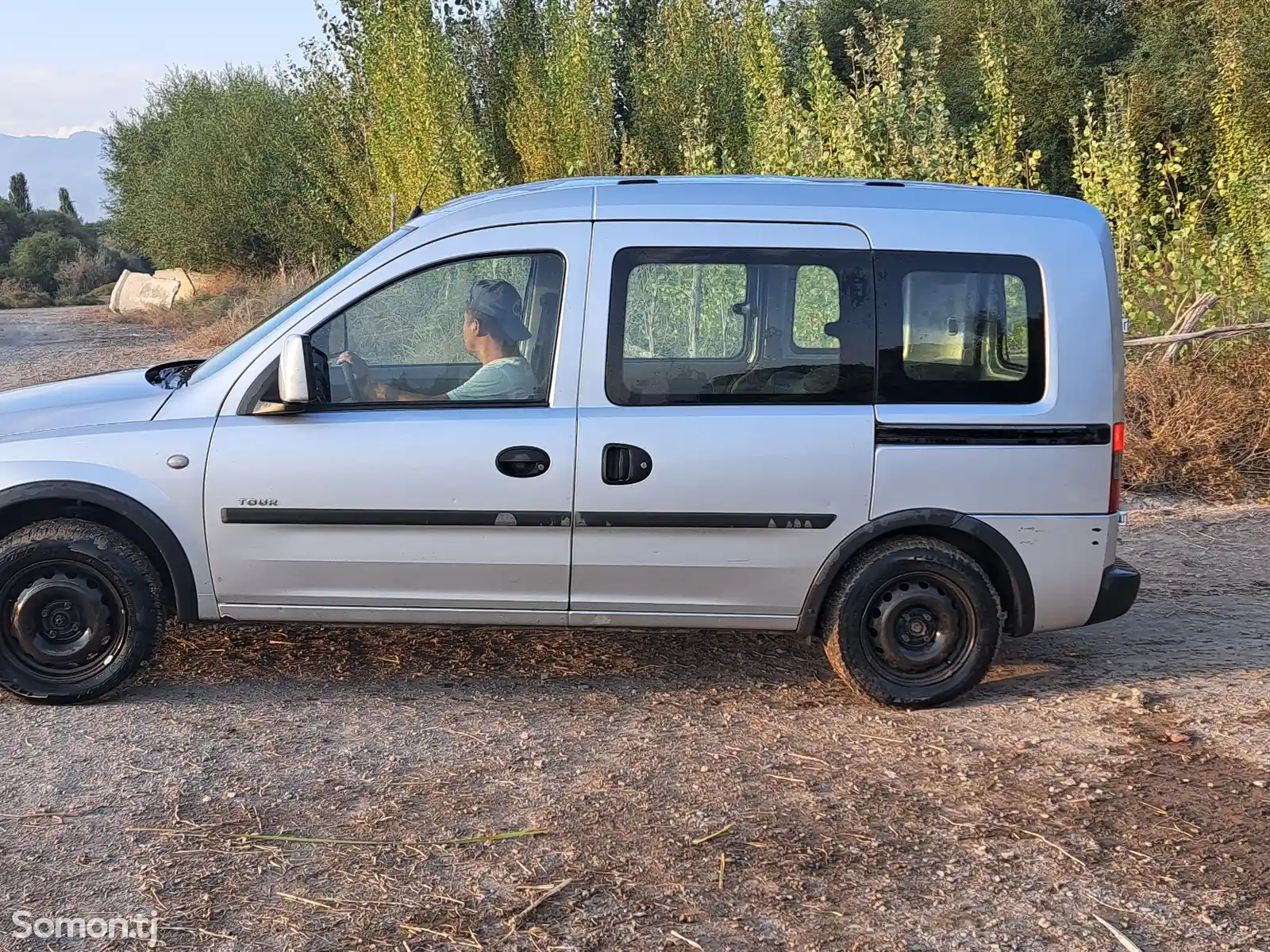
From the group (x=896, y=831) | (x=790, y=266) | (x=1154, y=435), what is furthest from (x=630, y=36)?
(x=896, y=831)

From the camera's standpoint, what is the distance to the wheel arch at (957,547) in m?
4.68

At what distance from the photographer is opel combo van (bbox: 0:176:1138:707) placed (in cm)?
456

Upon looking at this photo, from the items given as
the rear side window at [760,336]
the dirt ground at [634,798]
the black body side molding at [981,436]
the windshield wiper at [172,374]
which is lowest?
the dirt ground at [634,798]

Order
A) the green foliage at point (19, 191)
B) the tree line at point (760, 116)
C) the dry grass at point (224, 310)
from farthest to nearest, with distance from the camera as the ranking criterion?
1. the green foliage at point (19, 191)
2. the dry grass at point (224, 310)
3. the tree line at point (760, 116)

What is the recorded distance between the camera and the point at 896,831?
3779 mm

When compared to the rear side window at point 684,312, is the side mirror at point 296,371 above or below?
below

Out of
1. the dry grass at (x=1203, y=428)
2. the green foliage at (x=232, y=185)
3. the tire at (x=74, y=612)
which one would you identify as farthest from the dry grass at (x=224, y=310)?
the tire at (x=74, y=612)

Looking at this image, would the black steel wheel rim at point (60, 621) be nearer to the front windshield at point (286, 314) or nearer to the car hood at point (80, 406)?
the car hood at point (80, 406)

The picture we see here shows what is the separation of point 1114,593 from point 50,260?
163ft

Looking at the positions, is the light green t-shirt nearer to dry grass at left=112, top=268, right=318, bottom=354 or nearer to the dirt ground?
the dirt ground

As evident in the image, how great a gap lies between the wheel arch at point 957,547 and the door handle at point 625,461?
2.66 feet

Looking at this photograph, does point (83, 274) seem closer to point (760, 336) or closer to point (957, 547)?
point (760, 336)

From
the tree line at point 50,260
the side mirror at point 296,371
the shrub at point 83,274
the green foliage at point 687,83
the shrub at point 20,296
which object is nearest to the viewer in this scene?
the side mirror at point 296,371

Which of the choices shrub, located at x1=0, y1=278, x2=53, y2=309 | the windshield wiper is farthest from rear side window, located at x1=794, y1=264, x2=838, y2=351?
shrub, located at x1=0, y1=278, x2=53, y2=309
